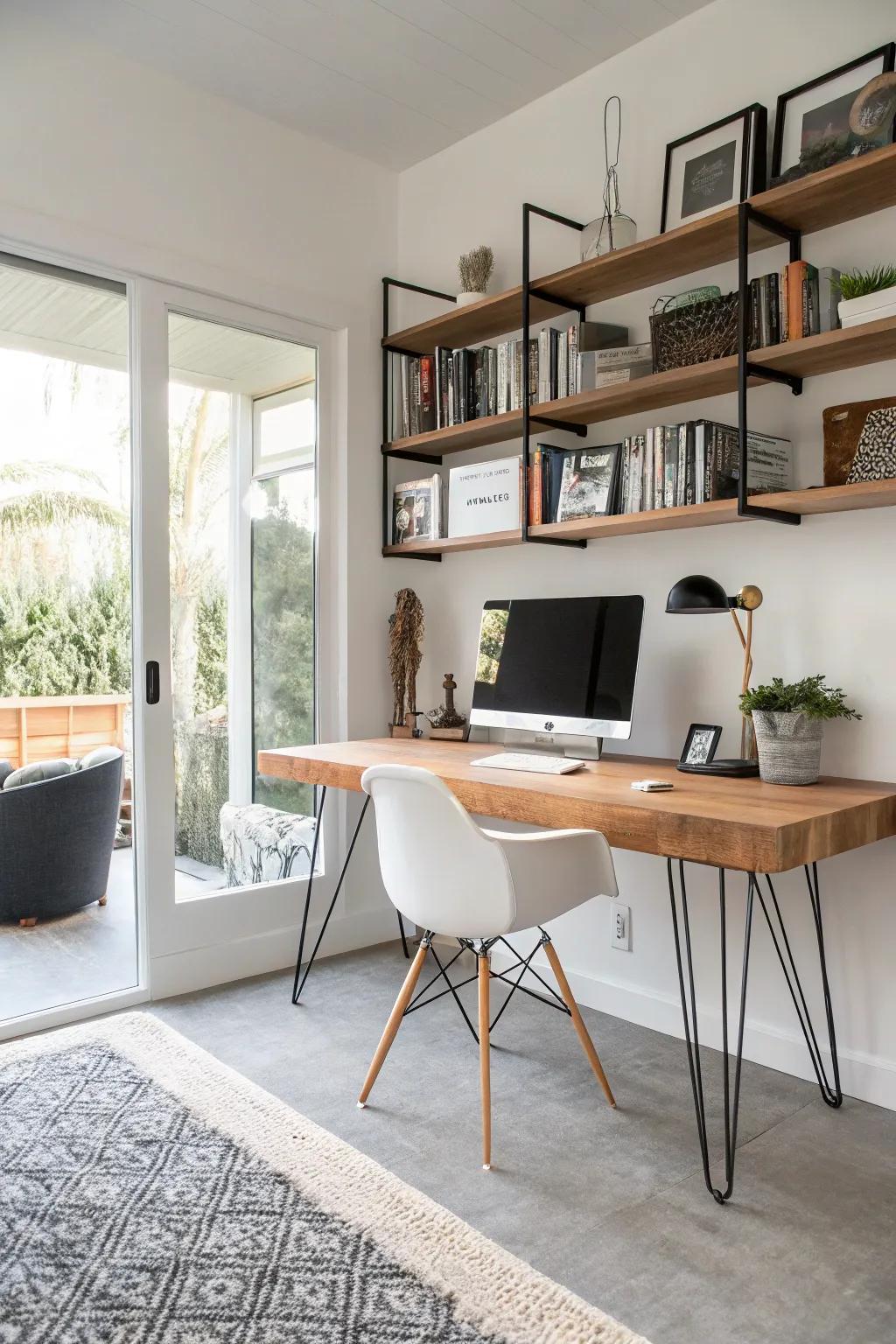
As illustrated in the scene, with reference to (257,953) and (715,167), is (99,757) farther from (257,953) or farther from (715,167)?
(715,167)

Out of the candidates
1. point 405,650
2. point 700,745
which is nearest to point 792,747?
point 700,745

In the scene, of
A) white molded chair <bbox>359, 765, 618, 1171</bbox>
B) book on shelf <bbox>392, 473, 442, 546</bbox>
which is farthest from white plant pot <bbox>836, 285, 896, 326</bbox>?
book on shelf <bbox>392, 473, 442, 546</bbox>

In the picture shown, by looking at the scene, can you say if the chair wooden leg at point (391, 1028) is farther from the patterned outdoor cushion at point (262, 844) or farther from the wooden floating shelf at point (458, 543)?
the wooden floating shelf at point (458, 543)

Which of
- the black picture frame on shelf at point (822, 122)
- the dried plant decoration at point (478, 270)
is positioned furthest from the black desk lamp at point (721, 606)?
the dried plant decoration at point (478, 270)

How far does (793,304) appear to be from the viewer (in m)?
2.21

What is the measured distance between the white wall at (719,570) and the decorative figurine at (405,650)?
0.17 meters

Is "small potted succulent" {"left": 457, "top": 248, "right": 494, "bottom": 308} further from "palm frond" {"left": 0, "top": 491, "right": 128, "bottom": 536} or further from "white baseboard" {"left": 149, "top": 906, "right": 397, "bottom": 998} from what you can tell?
"white baseboard" {"left": 149, "top": 906, "right": 397, "bottom": 998}

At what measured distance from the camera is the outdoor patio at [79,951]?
2.63m

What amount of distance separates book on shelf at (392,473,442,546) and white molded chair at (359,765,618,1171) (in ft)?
4.34

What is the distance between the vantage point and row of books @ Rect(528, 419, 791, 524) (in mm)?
2332

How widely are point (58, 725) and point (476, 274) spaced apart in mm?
1871

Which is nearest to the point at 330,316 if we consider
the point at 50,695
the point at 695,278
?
the point at 695,278

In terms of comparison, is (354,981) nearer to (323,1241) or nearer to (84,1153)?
(84,1153)

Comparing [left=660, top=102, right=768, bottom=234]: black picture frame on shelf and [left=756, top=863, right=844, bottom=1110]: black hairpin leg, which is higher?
[left=660, top=102, right=768, bottom=234]: black picture frame on shelf
